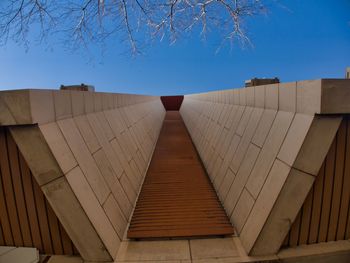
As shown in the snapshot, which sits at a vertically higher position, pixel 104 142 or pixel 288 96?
pixel 288 96

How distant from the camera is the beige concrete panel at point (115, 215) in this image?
10.5 ft

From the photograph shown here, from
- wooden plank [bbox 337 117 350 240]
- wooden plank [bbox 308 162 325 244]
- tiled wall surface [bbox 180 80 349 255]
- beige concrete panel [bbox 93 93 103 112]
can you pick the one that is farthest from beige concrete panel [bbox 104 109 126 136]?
wooden plank [bbox 337 117 350 240]

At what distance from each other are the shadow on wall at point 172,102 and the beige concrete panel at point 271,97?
2218 centimetres

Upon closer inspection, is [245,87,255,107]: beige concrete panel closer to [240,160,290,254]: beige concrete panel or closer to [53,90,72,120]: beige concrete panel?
[240,160,290,254]: beige concrete panel

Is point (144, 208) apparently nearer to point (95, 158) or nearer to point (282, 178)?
point (95, 158)

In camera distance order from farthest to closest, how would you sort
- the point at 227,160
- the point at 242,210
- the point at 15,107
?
the point at 227,160, the point at 242,210, the point at 15,107

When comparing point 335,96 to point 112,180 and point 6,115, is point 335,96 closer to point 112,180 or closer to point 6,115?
point 112,180

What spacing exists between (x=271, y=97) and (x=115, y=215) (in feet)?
10.0

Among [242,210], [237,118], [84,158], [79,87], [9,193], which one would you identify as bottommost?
[242,210]

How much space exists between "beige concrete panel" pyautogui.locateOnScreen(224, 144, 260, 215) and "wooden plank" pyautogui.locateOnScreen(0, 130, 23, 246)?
3233mm

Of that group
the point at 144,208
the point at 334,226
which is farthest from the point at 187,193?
the point at 334,226

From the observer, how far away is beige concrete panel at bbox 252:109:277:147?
3.35 metres

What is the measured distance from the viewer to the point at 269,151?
3.12m

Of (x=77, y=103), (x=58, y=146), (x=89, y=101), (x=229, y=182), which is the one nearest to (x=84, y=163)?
(x=58, y=146)
